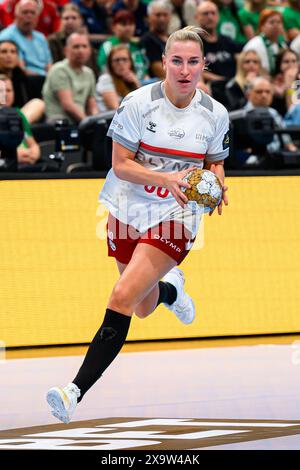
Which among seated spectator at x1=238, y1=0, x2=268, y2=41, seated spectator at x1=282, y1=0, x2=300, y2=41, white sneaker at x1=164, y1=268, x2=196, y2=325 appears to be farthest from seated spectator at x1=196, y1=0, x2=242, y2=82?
white sneaker at x1=164, y1=268, x2=196, y2=325

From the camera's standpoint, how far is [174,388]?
8398 mm

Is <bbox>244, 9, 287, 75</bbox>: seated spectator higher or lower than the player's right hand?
higher

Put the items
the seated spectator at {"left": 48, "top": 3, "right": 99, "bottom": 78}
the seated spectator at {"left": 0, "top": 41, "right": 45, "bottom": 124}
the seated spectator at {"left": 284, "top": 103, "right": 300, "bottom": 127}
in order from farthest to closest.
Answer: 1. the seated spectator at {"left": 48, "top": 3, "right": 99, "bottom": 78}
2. the seated spectator at {"left": 284, "top": 103, "right": 300, "bottom": 127}
3. the seated spectator at {"left": 0, "top": 41, "right": 45, "bottom": 124}

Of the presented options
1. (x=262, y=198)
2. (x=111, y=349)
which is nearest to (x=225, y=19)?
(x=262, y=198)

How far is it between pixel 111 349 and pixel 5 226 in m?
3.32

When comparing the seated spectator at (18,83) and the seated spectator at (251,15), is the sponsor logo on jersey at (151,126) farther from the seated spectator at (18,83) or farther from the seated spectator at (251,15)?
the seated spectator at (251,15)

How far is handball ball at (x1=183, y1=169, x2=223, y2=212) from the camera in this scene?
6.63 meters

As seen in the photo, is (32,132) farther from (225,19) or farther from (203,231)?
(225,19)

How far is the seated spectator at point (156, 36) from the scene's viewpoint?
1460cm

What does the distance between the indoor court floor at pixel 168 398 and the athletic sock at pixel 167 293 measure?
2.04 feet

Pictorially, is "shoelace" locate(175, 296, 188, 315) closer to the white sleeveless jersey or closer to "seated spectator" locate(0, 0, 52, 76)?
the white sleeveless jersey

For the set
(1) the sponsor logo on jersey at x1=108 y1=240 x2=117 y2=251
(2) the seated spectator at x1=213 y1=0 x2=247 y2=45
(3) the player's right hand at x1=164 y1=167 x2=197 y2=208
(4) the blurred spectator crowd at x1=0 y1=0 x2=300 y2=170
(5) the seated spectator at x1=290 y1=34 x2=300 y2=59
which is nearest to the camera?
(3) the player's right hand at x1=164 y1=167 x2=197 y2=208

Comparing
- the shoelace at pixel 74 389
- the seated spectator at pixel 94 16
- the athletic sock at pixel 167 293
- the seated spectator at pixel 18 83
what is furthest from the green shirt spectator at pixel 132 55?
the shoelace at pixel 74 389

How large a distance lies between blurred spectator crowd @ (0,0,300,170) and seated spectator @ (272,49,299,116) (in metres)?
0.01
